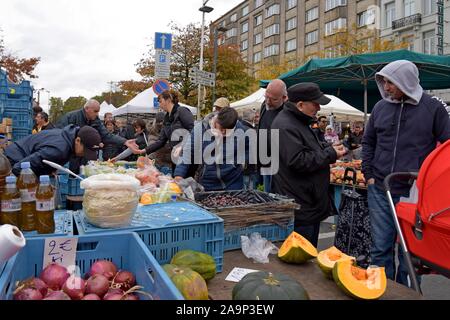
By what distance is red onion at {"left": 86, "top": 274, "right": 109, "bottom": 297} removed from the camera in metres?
1.48

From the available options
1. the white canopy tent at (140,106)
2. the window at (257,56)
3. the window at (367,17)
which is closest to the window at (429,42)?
the window at (367,17)

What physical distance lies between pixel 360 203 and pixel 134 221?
2.78 metres

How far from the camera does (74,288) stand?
4.80ft

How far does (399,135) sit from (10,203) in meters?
2.89

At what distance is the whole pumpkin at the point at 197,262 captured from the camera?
1.85 metres

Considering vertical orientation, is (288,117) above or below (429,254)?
above

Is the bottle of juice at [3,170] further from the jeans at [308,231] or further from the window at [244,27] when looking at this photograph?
the window at [244,27]

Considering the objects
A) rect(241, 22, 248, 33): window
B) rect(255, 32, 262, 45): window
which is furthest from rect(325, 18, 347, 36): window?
rect(241, 22, 248, 33): window

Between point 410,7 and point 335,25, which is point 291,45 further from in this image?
point 410,7

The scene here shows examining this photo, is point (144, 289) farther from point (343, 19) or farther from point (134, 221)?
point (343, 19)

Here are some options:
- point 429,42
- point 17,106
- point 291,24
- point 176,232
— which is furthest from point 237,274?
point 291,24

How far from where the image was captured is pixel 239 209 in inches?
94.9

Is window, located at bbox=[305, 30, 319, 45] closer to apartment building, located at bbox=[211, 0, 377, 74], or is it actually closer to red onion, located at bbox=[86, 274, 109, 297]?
apartment building, located at bbox=[211, 0, 377, 74]

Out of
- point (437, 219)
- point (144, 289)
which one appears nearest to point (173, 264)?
point (144, 289)
